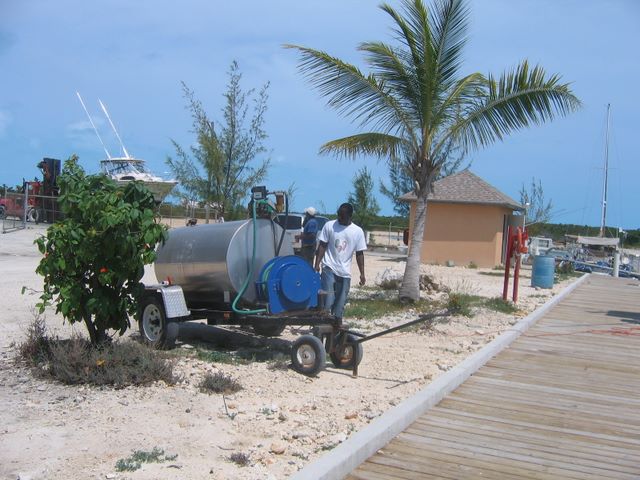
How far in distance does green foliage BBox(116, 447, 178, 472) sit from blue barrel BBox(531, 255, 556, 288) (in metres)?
17.7

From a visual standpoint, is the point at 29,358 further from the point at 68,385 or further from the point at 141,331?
the point at 141,331

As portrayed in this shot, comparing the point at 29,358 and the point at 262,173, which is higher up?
the point at 262,173

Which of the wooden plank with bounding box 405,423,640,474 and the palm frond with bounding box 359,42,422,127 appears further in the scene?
the palm frond with bounding box 359,42,422,127

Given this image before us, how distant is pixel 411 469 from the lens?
5.08 m

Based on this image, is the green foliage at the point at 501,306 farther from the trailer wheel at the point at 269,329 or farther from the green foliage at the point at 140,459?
the green foliage at the point at 140,459

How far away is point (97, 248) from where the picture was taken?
7.15m

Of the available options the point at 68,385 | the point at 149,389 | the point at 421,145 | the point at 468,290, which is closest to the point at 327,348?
the point at 149,389

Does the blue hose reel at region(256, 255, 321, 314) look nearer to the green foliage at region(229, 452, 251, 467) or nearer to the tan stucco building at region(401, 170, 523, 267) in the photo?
the green foliage at region(229, 452, 251, 467)

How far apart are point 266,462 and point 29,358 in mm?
3516

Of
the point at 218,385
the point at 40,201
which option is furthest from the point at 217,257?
the point at 40,201

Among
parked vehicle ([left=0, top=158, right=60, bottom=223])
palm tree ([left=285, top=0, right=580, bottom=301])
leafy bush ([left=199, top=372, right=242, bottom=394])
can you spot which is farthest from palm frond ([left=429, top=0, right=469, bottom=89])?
parked vehicle ([left=0, top=158, right=60, bottom=223])

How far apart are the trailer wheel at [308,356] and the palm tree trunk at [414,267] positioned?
21.4ft

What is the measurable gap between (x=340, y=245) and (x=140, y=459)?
180 inches

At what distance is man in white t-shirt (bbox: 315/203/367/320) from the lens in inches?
351
